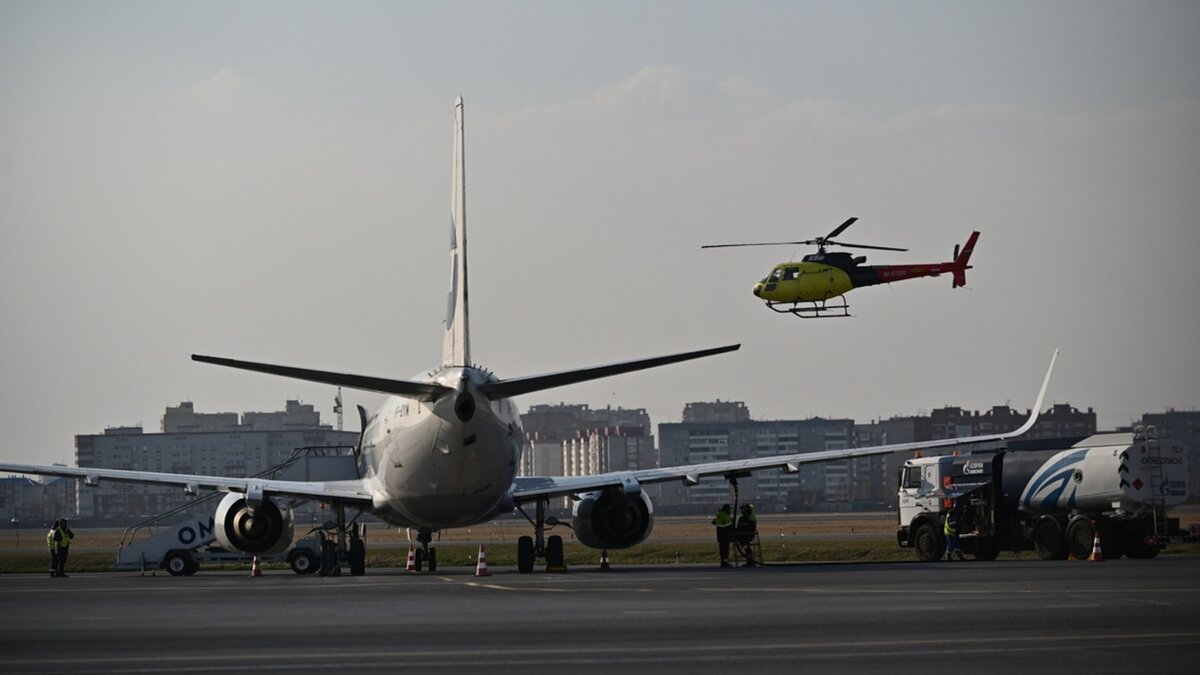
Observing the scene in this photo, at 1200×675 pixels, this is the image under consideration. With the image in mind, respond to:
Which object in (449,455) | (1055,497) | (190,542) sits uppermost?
(449,455)

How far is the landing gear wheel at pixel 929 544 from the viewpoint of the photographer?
155 ft

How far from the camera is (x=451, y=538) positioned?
107688 millimetres

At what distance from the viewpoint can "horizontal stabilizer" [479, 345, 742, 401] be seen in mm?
32031

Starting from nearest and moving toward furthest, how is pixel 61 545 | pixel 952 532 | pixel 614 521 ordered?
pixel 614 521, pixel 952 532, pixel 61 545

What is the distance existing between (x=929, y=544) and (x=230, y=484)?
19.4 meters

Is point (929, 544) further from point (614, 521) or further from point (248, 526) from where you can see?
point (248, 526)

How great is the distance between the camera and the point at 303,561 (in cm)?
4878

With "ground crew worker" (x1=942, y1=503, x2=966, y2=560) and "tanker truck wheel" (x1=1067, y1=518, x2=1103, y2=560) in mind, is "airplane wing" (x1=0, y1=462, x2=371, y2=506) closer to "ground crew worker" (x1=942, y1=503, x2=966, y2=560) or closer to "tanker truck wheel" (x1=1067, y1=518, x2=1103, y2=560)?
"ground crew worker" (x1=942, y1=503, x2=966, y2=560)

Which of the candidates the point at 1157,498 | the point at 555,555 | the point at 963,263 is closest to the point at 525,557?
the point at 555,555

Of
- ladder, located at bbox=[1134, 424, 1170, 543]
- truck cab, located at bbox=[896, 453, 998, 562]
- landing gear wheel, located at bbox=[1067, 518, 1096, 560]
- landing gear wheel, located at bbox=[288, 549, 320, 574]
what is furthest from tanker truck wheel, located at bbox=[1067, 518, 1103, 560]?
landing gear wheel, located at bbox=[288, 549, 320, 574]

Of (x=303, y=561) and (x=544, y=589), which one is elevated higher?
(x=303, y=561)

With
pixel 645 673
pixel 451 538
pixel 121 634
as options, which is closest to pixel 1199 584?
pixel 645 673

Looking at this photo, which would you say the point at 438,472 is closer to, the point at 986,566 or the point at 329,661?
the point at 986,566

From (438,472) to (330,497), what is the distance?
5.58m
